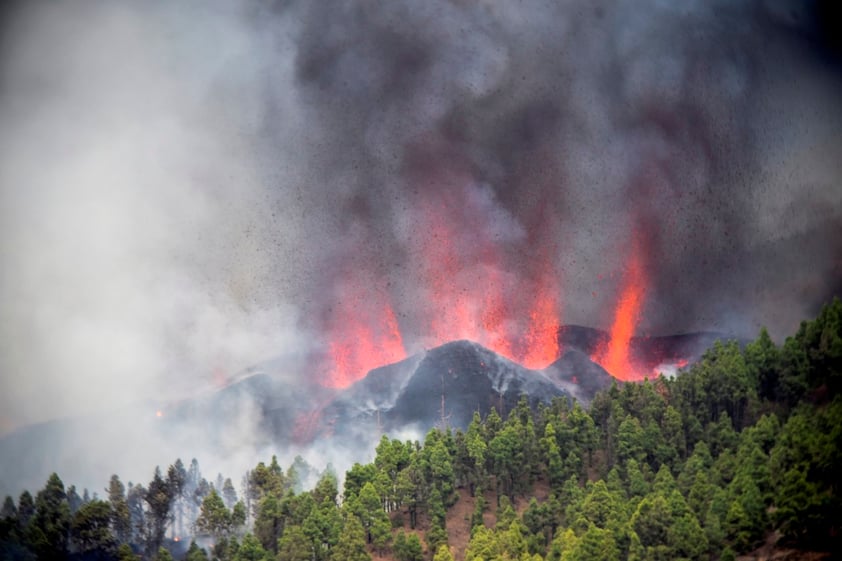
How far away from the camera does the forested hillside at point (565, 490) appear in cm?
9738

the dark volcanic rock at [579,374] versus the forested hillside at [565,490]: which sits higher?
the dark volcanic rock at [579,374]

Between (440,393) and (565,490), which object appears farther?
(440,393)

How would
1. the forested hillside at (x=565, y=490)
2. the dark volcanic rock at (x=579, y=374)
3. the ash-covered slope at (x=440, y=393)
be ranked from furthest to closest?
the dark volcanic rock at (x=579, y=374) < the ash-covered slope at (x=440, y=393) < the forested hillside at (x=565, y=490)

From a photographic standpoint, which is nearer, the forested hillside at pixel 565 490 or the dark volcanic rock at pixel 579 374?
the forested hillside at pixel 565 490

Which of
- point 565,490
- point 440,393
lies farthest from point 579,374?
point 565,490

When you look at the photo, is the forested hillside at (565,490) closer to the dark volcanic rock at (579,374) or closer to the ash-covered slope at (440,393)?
the ash-covered slope at (440,393)

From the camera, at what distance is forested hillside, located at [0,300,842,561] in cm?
9738

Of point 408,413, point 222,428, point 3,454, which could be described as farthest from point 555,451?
point 3,454

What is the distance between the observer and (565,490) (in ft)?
363

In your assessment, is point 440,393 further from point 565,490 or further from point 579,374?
point 565,490

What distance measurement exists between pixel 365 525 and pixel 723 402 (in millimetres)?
39777

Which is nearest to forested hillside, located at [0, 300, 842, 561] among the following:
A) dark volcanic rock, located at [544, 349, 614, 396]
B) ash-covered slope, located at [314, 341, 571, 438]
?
ash-covered slope, located at [314, 341, 571, 438]

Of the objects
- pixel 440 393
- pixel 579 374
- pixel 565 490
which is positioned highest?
pixel 579 374

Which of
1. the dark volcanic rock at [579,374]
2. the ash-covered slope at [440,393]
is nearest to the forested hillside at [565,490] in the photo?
the ash-covered slope at [440,393]
